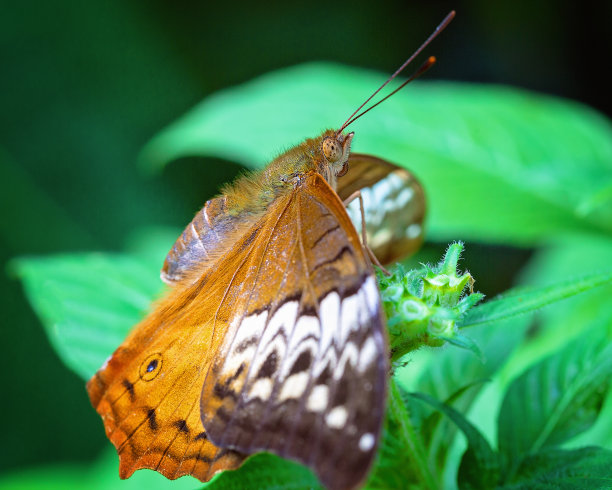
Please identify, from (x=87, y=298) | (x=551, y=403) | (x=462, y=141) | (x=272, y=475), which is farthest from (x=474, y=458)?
(x=462, y=141)

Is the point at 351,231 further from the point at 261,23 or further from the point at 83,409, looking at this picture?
the point at 261,23

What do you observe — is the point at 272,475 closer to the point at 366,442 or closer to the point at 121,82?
the point at 366,442

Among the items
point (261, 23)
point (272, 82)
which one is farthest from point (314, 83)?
point (261, 23)

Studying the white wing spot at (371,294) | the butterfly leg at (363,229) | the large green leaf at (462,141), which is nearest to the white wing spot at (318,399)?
the white wing spot at (371,294)

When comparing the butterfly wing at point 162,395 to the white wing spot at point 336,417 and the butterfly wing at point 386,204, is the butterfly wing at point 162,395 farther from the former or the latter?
the butterfly wing at point 386,204

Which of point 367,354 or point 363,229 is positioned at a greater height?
point 363,229
